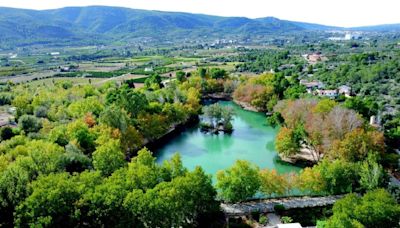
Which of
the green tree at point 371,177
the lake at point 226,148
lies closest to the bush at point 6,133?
the lake at point 226,148

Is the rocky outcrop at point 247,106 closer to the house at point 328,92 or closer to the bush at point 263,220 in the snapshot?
Result: the house at point 328,92

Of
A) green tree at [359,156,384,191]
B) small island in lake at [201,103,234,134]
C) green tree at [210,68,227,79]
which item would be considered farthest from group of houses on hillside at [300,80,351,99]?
green tree at [359,156,384,191]

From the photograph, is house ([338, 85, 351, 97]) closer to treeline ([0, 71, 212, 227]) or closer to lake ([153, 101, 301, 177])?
lake ([153, 101, 301, 177])

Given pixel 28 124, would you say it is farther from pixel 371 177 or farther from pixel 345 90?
pixel 345 90

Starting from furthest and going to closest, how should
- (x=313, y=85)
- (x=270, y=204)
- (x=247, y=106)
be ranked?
(x=313, y=85) → (x=247, y=106) → (x=270, y=204)

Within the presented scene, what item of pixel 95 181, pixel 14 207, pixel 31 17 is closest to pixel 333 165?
pixel 95 181

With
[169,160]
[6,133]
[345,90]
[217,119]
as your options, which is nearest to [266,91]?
[217,119]

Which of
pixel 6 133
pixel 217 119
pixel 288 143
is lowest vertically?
pixel 217 119
